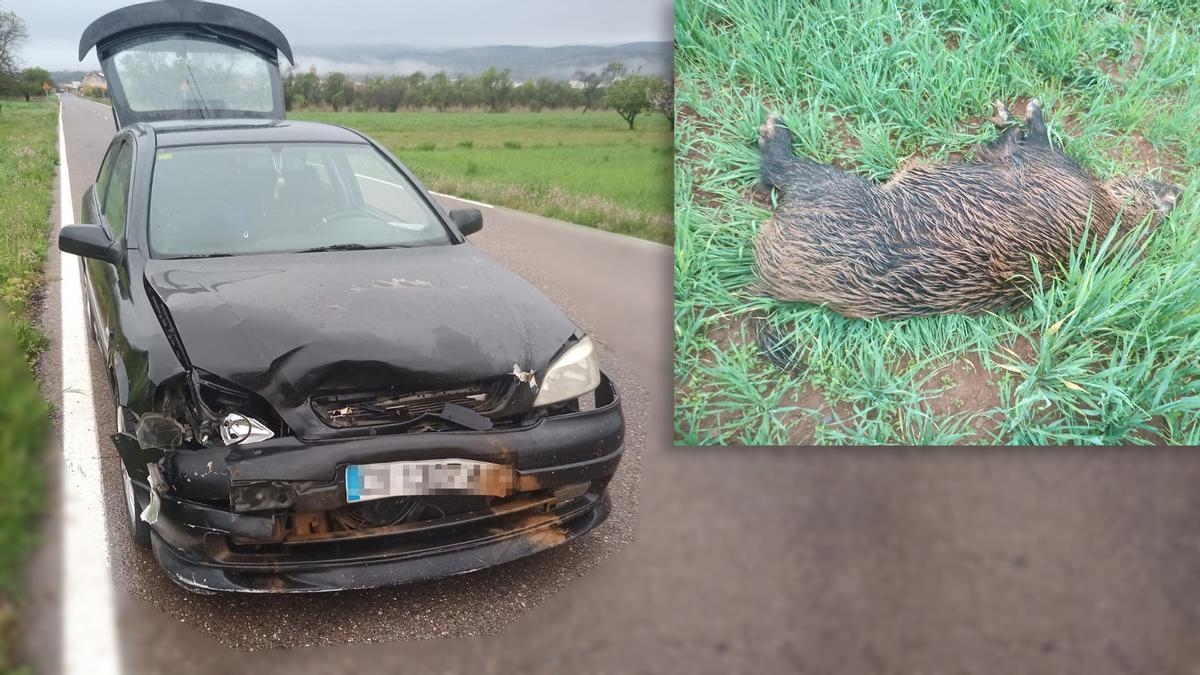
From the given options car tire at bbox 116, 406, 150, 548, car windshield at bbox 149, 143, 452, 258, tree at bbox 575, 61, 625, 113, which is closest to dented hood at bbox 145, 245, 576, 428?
car windshield at bbox 149, 143, 452, 258

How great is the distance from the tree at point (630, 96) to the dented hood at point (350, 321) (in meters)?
1.39

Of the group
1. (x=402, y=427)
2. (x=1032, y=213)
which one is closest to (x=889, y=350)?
(x=1032, y=213)

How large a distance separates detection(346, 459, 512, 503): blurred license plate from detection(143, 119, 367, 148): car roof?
2.04m

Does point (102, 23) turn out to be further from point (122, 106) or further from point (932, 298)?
point (932, 298)

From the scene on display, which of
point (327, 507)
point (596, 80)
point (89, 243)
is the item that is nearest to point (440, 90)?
point (596, 80)

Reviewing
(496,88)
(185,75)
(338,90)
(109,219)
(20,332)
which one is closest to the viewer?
(109,219)

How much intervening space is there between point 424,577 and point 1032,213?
3.08 meters

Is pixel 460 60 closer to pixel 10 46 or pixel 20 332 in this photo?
pixel 10 46

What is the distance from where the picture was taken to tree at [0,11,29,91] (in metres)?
4.71

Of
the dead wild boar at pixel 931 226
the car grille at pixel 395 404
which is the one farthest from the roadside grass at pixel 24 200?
the dead wild boar at pixel 931 226

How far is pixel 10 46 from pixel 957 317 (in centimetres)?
483

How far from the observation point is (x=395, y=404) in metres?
2.75

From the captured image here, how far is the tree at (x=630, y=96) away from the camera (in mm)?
4477

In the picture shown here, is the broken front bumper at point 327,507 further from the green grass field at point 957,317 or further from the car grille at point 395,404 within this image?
the green grass field at point 957,317
